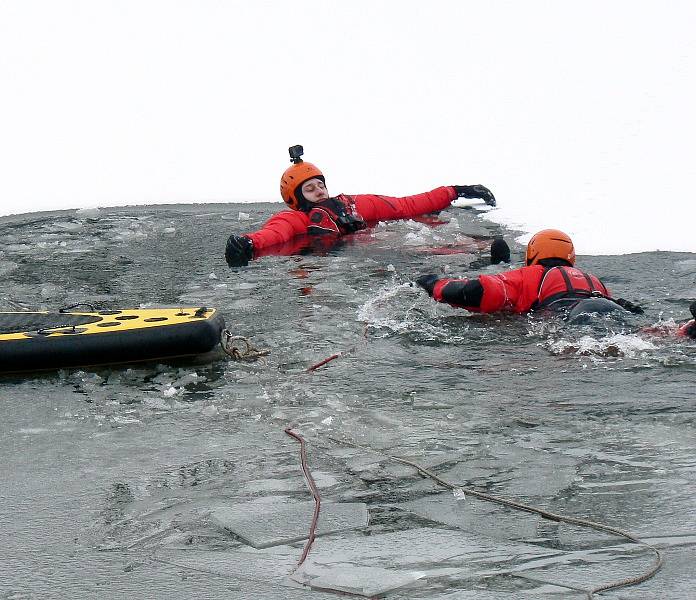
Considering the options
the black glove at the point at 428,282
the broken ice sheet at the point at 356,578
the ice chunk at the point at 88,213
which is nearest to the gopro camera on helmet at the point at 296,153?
the ice chunk at the point at 88,213

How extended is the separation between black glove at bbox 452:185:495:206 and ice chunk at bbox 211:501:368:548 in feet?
21.4

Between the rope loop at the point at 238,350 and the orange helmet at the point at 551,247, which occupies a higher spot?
the orange helmet at the point at 551,247

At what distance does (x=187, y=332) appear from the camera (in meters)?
5.81

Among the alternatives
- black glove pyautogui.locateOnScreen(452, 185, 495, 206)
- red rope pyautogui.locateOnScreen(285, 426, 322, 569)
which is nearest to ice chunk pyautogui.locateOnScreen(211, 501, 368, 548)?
red rope pyautogui.locateOnScreen(285, 426, 322, 569)

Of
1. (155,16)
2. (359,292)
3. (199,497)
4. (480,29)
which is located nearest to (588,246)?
(359,292)

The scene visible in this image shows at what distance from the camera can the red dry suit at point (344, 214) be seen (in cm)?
892

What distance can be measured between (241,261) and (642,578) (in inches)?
208

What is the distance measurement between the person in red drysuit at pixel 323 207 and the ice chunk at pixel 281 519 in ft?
15.1

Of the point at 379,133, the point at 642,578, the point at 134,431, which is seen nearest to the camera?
the point at 642,578

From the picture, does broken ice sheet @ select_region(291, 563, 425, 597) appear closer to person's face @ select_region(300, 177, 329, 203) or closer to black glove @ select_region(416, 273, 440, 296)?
black glove @ select_region(416, 273, 440, 296)

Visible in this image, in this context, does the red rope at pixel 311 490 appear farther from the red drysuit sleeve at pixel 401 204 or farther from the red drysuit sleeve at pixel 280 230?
the red drysuit sleeve at pixel 401 204

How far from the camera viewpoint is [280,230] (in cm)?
896

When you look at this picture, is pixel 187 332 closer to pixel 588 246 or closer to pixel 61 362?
pixel 61 362

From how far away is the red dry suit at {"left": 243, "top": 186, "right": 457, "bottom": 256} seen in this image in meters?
8.92
